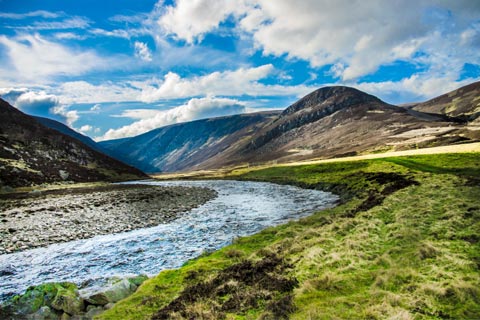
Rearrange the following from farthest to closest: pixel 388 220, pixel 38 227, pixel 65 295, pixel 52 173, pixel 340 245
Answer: pixel 52 173
pixel 38 227
pixel 388 220
pixel 340 245
pixel 65 295

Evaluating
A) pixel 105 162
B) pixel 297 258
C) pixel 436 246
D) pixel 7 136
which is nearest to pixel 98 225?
pixel 297 258

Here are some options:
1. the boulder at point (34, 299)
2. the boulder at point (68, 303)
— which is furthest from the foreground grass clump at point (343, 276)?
the boulder at point (34, 299)

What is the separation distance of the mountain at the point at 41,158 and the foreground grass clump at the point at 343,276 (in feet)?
360

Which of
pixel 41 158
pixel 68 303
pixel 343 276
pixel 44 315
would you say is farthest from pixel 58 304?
pixel 41 158

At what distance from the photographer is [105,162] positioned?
189 metres

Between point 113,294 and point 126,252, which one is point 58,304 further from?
point 126,252

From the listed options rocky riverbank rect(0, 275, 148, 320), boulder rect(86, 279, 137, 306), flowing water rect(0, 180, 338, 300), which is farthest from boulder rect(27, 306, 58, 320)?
flowing water rect(0, 180, 338, 300)

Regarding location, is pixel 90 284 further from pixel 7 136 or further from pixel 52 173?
pixel 7 136

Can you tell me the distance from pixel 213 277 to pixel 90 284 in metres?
7.47

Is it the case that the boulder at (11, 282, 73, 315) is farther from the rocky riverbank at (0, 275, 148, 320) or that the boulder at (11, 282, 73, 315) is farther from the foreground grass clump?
the foreground grass clump

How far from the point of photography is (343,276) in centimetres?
1236

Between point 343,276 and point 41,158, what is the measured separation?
165985mm

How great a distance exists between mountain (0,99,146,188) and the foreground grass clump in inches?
4323

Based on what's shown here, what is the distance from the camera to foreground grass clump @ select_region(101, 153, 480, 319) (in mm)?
9570
